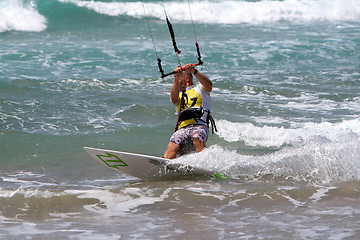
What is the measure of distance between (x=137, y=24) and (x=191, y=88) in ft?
67.4

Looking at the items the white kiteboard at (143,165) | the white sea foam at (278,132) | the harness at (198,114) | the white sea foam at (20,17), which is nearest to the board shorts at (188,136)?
the harness at (198,114)

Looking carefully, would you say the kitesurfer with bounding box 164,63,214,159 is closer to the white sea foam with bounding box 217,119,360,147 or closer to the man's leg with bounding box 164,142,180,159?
the man's leg with bounding box 164,142,180,159

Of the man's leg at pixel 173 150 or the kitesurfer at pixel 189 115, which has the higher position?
the kitesurfer at pixel 189 115

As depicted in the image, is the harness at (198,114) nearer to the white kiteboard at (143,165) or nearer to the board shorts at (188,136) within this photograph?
the board shorts at (188,136)

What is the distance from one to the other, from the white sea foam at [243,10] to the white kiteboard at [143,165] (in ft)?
74.6

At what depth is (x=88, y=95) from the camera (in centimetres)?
1209

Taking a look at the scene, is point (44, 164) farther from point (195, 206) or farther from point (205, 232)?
point (205, 232)

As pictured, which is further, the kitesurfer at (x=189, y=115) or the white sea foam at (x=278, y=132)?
the white sea foam at (x=278, y=132)

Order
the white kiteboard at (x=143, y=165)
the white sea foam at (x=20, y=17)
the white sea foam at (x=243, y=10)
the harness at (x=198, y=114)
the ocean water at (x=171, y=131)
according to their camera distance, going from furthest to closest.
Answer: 1. the white sea foam at (x=243, y=10)
2. the white sea foam at (x=20, y=17)
3. the harness at (x=198, y=114)
4. the white kiteboard at (x=143, y=165)
5. the ocean water at (x=171, y=131)

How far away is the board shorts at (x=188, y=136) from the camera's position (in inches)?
258

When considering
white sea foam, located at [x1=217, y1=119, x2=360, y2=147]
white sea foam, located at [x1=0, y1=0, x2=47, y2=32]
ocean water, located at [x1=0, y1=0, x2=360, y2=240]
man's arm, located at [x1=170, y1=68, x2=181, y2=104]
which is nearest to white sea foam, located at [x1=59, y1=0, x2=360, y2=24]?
white sea foam, located at [x1=0, y1=0, x2=47, y2=32]

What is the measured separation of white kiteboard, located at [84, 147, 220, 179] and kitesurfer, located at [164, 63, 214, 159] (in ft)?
0.61

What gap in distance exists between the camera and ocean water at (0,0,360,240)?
16.5 feet

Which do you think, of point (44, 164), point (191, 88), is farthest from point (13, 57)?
point (191, 88)
